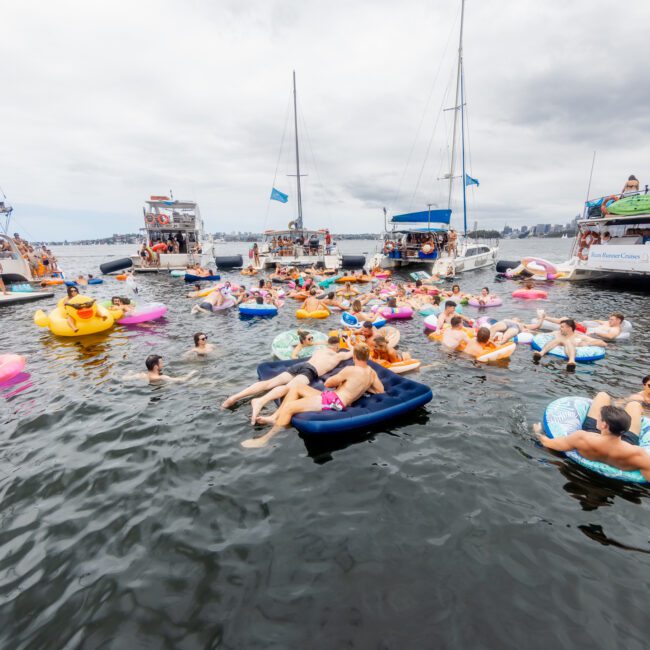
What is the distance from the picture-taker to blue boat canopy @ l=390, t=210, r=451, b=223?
1172 inches

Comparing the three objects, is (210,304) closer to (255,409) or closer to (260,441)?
(255,409)

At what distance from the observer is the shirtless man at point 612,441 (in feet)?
14.6

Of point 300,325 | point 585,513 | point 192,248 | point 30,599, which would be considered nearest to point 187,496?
point 30,599

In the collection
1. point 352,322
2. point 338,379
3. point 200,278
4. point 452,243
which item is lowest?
point 352,322

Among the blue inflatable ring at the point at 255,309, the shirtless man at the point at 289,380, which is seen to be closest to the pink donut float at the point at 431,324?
the shirtless man at the point at 289,380

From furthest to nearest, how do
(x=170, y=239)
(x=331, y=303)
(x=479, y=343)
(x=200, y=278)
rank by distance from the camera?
(x=170, y=239)
(x=200, y=278)
(x=331, y=303)
(x=479, y=343)

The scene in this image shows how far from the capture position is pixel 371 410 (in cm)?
570

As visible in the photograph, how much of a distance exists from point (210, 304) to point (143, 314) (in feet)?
9.43

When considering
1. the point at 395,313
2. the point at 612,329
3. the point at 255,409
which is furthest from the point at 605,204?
the point at 255,409

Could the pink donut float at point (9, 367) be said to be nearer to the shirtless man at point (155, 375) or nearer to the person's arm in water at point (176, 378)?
the shirtless man at point (155, 375)

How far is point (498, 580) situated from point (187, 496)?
3559 mm

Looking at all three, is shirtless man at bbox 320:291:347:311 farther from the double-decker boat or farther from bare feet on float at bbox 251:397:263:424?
the double-decker boat

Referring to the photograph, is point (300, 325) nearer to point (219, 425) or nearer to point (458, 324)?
point (458, 324)

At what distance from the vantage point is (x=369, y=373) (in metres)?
6.25
